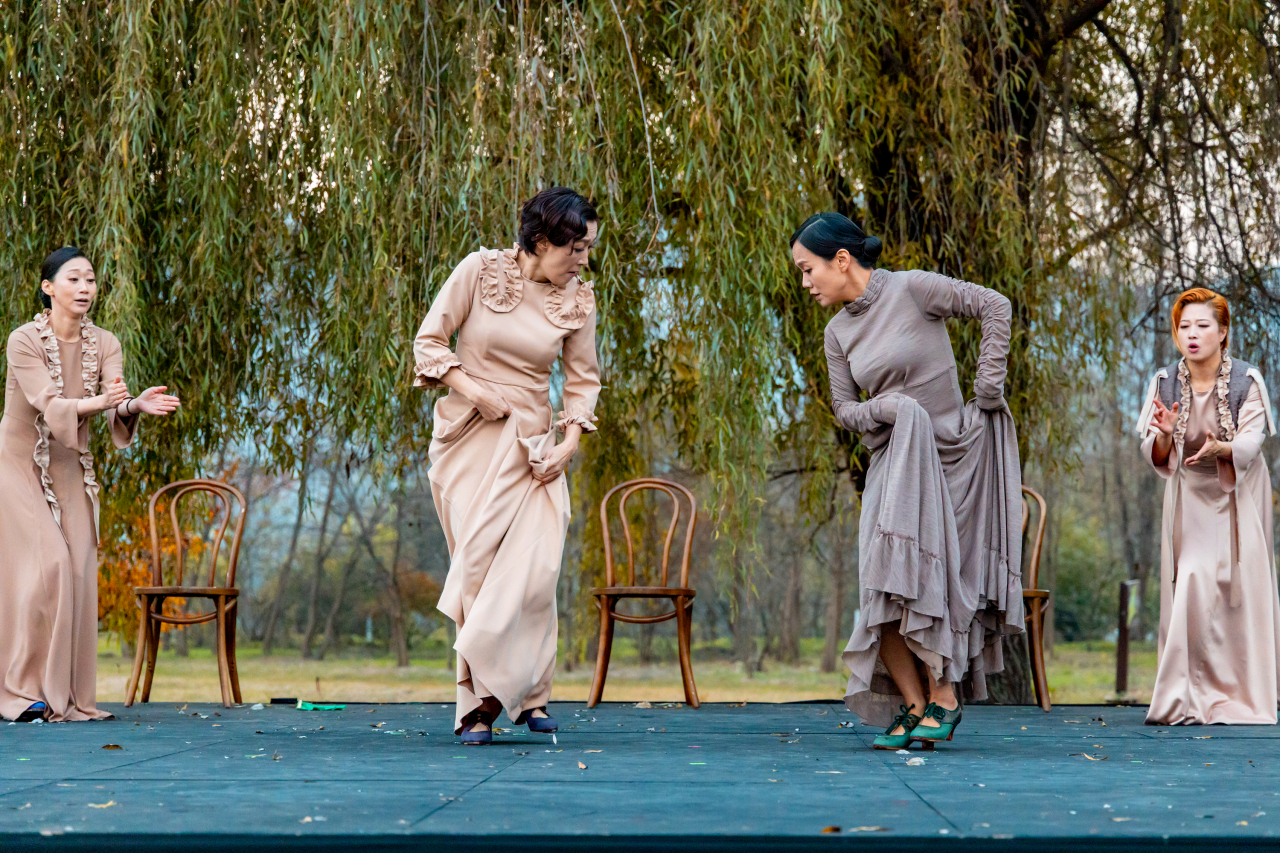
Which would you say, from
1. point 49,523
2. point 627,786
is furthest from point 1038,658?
point 49,523

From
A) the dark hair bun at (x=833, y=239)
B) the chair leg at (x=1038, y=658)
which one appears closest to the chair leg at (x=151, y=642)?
the dark hair bun at (x=833, y=239)

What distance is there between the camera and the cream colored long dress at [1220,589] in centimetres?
442

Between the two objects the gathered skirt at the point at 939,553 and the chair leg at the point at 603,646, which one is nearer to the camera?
the gathered skirt at the point at 939,553

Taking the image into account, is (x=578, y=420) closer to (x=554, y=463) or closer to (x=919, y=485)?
(x=554, y=463)

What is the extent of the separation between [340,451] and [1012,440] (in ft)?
11.0

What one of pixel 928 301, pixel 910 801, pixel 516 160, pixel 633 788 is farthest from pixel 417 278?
pixel 910 801

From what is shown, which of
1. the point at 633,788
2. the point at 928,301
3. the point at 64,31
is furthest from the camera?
the point at 64,31

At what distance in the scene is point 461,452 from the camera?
3.60m

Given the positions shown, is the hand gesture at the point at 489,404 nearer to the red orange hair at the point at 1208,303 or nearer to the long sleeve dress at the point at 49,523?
the long sleeve dress at the point at 49,523

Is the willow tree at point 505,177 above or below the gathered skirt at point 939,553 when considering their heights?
above

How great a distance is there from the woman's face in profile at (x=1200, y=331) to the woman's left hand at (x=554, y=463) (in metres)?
2.26

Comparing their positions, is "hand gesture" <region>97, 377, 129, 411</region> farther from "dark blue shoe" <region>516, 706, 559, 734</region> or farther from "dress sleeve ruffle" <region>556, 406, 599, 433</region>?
"dark blue shoe" <region>516, 706, 559, 734</region>

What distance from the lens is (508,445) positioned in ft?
11.6

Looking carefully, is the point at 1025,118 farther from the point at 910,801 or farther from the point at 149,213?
the point at 910,801
